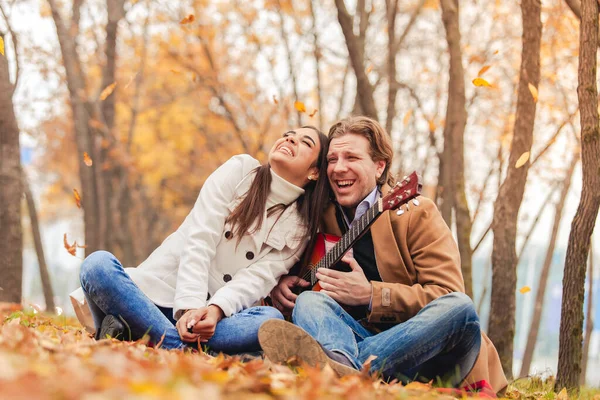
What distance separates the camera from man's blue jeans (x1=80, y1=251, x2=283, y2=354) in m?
3.65

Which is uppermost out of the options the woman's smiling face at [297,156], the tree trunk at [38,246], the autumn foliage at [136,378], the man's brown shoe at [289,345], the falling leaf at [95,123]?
the falling leaf at [95,123]

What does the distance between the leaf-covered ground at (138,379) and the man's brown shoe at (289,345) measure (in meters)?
0.07

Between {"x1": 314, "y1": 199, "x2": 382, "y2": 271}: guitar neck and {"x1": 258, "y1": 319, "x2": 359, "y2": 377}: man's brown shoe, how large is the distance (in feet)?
3.18

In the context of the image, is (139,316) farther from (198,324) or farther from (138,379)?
(138,379)

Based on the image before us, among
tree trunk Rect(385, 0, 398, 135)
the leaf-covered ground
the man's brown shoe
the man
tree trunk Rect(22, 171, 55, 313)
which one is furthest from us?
tree trunk Rect(22, 171, 55, 313)

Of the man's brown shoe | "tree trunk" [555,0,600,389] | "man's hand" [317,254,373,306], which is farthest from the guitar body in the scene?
"tree trunk" [555,0,600,389]

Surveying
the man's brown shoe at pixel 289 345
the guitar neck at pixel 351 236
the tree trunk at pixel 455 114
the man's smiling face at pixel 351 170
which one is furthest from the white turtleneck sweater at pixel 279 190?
the tree trunk at pixel 455 114

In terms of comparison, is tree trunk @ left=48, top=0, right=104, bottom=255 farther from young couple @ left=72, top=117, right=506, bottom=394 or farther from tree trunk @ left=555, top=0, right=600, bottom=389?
tree trunk @ left=555, top=0, right=600, bottom=389

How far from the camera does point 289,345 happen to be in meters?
2.99

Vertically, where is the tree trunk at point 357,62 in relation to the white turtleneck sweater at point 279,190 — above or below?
above

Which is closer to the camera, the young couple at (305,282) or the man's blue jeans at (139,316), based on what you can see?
the young couple at (305,282)

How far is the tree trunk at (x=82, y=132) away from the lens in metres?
8.28

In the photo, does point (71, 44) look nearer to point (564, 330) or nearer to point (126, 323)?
point (126, 323)

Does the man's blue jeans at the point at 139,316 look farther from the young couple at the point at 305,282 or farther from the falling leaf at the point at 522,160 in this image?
the falling leaf at the point at 522,160
